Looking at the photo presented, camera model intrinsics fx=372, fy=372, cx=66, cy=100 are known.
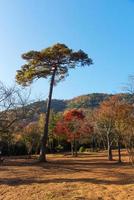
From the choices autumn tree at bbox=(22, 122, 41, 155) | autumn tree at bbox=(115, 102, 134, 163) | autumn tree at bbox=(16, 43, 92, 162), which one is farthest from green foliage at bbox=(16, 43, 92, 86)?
autumn tree at bbox=(22, 122, 41, 155)

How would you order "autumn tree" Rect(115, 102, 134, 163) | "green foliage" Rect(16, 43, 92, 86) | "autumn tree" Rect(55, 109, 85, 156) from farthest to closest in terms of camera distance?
"autumn tree" Rect(55, 109, 85, 156), "green foliage" Rect(16, 43, 92, 86), "autumn tree" Rect(115, 102, 134, 163)

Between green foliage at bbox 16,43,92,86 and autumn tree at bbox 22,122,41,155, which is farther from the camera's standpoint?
autumn tree at bbox 22,122,41,155

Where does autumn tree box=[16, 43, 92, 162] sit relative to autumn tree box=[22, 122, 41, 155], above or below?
above

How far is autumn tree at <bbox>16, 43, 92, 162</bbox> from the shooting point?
31.1m

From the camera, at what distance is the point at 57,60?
105 ft

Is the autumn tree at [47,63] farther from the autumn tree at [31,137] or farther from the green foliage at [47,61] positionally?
the autumn tree at [31,137]

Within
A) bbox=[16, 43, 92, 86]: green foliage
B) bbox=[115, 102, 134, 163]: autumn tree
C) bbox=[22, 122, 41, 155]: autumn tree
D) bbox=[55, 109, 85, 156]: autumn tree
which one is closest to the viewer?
bbox=[115, 102, 134, 163]: autumn tree

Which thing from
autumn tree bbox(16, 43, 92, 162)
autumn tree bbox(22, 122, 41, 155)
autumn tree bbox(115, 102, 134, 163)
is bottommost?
autumn tree bbox(115, 102, 134, 163)

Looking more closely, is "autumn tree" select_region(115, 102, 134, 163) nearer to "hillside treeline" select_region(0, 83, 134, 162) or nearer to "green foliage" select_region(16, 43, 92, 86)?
"hillside treeline" select_region(0, 83, 134, 162)

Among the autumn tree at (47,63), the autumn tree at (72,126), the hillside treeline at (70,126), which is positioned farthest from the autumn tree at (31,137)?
the autumn tree at (47,63)

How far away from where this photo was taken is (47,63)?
31938 mm

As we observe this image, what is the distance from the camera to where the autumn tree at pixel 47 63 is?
31.1m

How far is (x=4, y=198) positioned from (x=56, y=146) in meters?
49.4

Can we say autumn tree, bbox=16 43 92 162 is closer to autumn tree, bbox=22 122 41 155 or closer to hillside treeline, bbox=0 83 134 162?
hillside treeline, bbox=0 83 134 162
